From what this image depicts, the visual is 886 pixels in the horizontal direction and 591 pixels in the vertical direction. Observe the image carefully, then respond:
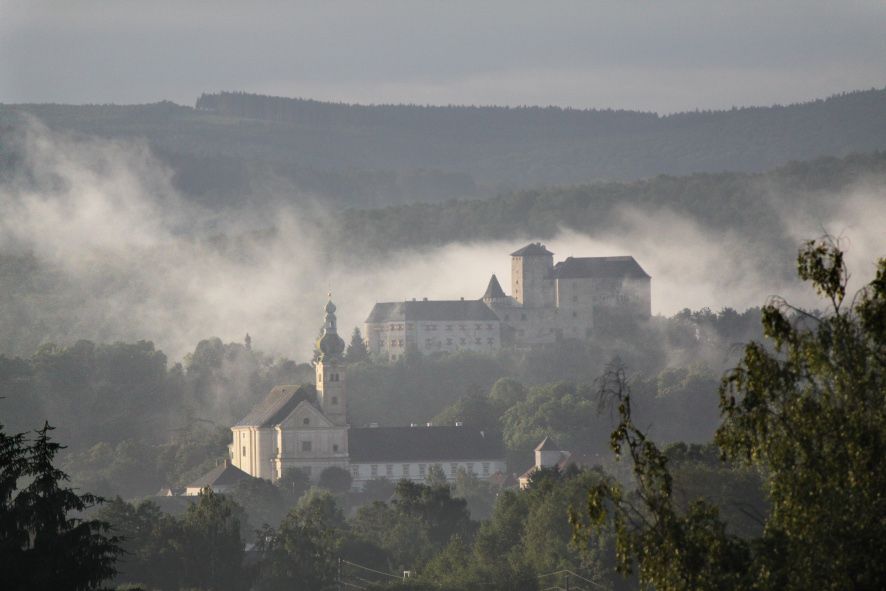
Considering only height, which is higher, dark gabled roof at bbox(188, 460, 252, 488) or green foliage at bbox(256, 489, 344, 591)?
dark gabled roof at bbox(188, 460, 252, 488)

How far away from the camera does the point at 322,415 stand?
148 meters

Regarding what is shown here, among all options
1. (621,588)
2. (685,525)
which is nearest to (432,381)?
(621,588)

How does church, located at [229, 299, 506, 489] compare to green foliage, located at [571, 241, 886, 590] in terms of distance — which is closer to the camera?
green foliage, located at [571, 241, 886, 590]

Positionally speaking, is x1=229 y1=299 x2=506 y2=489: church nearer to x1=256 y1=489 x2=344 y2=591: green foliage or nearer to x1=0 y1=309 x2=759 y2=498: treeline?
x1=0 y1=309 x2=759 y2=498: treeline

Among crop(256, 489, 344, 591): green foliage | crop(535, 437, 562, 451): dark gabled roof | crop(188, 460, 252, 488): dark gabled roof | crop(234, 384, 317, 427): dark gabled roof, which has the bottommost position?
crop(256, 489, 344, 591): green foliage

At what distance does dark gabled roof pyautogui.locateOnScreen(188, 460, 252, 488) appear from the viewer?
13275cm

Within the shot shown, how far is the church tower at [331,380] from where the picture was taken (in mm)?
150500

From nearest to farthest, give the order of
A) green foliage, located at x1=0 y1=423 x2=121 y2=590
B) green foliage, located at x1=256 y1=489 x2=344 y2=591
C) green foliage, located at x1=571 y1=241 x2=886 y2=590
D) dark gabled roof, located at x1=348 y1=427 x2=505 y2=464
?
green foliage, located at x1=571 y1=241 x2=886 y2=590 < green foliage, located at x1=0 y1=423 x2=121 y2=590 < green foliage, located at x1=256 y1=489 x2=344 y2=591 < dark gabled roof, located at x1=348 y1=427 x2=505 y2=464

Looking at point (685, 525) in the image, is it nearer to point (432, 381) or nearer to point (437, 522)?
point (437, 522)

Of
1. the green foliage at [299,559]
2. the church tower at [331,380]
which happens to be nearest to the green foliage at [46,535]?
the green foliage at [299,559]

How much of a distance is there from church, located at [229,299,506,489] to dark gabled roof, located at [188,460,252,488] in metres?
9.04

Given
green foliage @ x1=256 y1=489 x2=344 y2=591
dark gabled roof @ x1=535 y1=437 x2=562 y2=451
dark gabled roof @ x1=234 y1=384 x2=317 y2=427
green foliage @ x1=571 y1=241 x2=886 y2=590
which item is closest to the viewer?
green foliage @ x1=571 y1=241 x2=886 y2=590

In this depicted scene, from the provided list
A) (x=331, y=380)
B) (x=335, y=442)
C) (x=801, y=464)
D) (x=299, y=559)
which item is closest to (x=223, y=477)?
(x=335, y=442)

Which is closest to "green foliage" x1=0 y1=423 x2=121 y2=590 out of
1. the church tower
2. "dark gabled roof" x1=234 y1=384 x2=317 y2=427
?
"dark gabled roof" x1=234 y1=384 x2=317 y2=427
